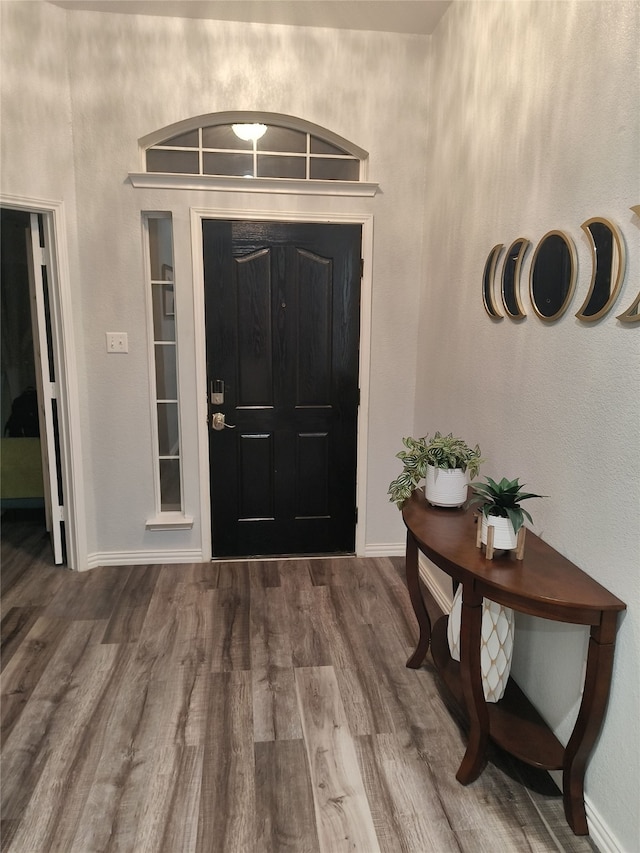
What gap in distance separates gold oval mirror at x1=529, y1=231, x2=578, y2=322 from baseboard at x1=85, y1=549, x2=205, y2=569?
2.42m

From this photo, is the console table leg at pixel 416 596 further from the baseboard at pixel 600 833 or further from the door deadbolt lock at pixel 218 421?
the door deadbolt lock at pixel 218 421

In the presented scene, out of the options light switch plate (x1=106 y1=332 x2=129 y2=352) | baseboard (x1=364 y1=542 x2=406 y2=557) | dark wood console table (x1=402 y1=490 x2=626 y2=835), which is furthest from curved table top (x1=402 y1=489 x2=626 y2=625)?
light switch plate (x1=106 y1=332 x2=129 y2=352)

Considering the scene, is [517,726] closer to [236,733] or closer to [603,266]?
[236,733]

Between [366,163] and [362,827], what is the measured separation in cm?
304

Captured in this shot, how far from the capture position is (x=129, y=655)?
246 centimetres

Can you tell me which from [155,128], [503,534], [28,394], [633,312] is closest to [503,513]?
[503,534]

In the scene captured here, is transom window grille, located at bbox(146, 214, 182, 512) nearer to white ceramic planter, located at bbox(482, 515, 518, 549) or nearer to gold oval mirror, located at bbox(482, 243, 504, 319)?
gold oval mirror, located at bbox(482, 243, 504, 319)

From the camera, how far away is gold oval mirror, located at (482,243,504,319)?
2.22 meters

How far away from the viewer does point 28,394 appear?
4.43m

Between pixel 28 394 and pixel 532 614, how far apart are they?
4.18 metres

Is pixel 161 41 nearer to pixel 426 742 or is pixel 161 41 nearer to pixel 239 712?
pixel 239 712

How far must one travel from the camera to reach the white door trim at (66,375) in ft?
9.55

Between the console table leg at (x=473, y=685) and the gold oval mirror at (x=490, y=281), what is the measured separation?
1.13 metres

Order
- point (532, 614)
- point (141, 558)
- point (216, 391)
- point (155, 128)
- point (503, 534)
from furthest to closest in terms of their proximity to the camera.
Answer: point (141, 558), point (216, 391), point (155, 128), point (503, 534), point (532, 614)
